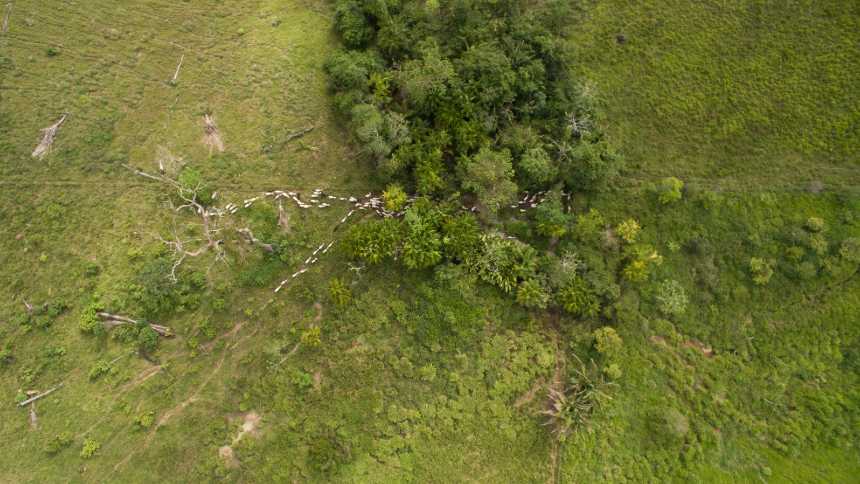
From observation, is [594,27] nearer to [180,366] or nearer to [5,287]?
[180,366]

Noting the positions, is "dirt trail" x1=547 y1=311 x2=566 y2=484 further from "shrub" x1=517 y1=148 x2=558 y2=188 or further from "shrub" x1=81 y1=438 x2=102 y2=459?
"shrub" x1=81 y1=438 x2=102 y2=459

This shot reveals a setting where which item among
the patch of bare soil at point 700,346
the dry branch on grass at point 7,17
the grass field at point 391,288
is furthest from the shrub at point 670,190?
the dry branch on grass at point 7,17

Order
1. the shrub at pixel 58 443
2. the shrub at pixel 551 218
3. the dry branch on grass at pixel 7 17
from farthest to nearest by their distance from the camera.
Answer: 1. the dry branch on grass at pixel 7 17
2. the shrub at pixel 551 218
3. the shrub at pixel 58 443

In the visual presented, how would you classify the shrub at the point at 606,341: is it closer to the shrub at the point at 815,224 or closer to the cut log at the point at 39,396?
the shrub at the point at 815,224

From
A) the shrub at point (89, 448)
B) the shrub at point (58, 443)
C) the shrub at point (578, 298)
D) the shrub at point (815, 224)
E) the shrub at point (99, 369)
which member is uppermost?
the shrub at point (815, 224)

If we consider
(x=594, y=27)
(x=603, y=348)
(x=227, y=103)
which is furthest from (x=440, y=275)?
(x=594, y=27)

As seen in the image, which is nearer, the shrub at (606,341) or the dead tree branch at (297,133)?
the shrub at (606,341)
